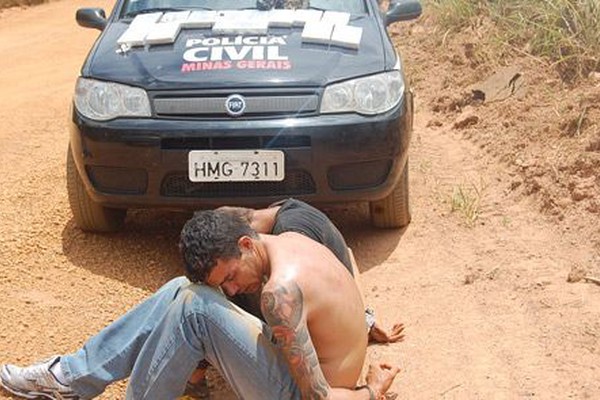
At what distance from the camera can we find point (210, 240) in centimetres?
320

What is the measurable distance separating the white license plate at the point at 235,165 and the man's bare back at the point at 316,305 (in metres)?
1.33

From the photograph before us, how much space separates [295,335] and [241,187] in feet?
6.06

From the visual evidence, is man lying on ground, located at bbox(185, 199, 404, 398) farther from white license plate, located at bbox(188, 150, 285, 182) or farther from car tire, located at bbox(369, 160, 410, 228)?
car tire, located at bbox(369, 160, 410, 228)

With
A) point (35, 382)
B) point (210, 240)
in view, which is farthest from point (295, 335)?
point (35, 382)

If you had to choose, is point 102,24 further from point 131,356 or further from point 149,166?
point 131,356

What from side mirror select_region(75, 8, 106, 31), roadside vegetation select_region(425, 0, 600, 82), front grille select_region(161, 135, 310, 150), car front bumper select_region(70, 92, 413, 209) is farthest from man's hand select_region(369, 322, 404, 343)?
roadside vegetation select_region(425, 0, 600, 82)

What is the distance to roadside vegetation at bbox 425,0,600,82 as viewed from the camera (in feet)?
23.9

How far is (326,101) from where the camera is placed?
16.0 feet

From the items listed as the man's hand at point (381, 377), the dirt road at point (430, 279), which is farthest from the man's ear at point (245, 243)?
the dirt road at point (430, 279)

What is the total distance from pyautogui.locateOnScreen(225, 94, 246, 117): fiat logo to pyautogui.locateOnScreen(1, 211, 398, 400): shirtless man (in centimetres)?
136

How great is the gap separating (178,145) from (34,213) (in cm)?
137

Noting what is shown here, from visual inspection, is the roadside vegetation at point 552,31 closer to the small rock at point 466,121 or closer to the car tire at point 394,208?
the small rock at point 466,121

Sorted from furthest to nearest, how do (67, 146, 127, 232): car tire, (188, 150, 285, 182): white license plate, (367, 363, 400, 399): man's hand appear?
(67, 146, 127, 232): car tire, (188, 150, 285, 182): white license plate, (367, 363, 400, 399): man's hand

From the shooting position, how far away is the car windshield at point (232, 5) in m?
5.74
